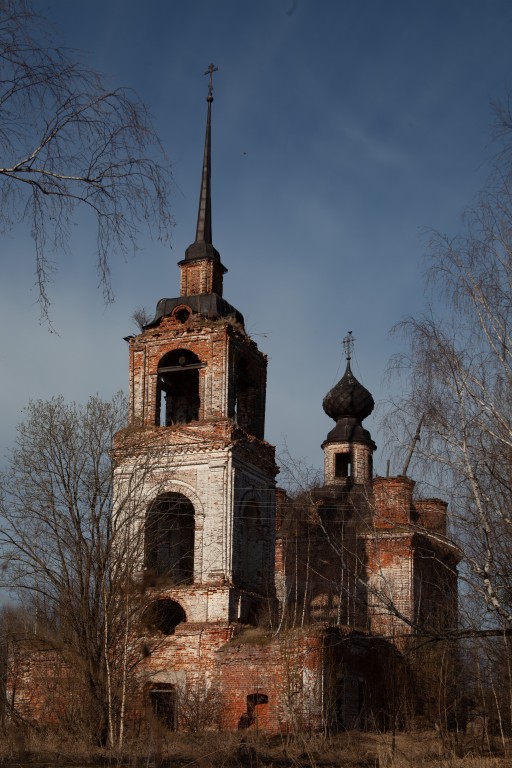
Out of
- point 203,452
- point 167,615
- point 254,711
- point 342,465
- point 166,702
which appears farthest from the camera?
point 342,465

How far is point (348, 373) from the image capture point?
3738 centimetres

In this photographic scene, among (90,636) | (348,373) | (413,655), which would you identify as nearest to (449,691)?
(413,655)

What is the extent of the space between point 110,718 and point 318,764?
5.48 metres

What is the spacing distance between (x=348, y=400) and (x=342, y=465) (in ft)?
7.68

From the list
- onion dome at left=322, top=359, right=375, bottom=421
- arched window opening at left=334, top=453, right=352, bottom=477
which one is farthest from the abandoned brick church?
onion dome at left=322, top=359, right=375, bottom=421

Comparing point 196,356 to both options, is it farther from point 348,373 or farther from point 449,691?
point 348,373

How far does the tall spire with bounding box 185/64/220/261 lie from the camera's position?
2483cm

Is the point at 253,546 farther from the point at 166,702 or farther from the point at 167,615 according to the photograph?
the point at 166,702

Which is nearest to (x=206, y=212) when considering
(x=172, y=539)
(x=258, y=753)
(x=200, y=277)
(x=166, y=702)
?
(x=200, y=277)

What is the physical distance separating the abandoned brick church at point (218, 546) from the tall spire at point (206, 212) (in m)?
0.04

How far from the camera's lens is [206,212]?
26.0m

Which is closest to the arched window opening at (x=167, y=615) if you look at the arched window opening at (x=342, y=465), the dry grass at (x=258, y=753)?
the dry grass at (x=258, y=753)

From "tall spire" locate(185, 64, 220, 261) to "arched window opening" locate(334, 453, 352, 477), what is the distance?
500 inches

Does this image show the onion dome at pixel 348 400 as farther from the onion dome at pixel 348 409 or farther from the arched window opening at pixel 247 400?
the arched window opening at pixel 247 400
